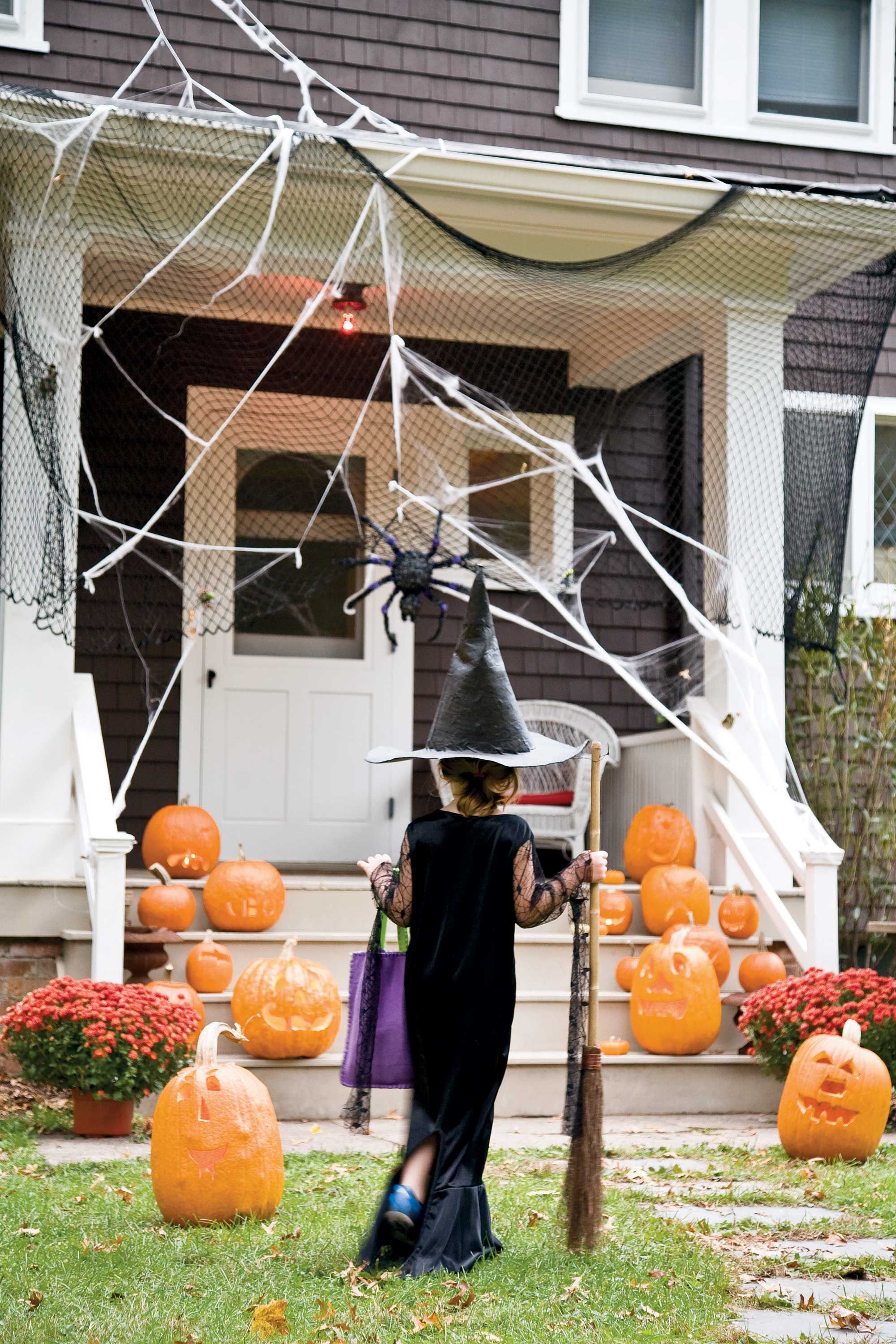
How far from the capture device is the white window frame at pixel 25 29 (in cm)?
763

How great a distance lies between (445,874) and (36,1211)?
1.62 m

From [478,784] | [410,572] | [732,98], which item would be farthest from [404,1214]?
[732,98]

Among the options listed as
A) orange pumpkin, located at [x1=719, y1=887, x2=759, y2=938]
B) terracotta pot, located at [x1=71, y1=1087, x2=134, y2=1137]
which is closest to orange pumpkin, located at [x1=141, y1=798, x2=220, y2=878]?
terracotta pot, located at [x1=71, y1=1087, x2=134, y2=1137]

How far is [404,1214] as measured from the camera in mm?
3529

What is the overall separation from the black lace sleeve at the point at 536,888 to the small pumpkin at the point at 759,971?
337cm

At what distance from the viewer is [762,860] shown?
7.30 meters

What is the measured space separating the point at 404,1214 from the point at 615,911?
3676 millimetres

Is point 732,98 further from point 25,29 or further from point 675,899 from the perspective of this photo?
point 675,899

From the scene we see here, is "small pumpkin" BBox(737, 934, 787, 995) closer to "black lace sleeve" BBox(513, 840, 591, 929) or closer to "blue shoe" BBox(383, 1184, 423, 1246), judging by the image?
"black lace sleeve" BBox(513, 840, 591, 929)

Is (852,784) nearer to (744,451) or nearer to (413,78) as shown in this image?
(744,451)

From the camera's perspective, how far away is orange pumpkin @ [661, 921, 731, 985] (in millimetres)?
6535

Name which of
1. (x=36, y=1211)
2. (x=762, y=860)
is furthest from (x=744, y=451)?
(x=36, y=1211)

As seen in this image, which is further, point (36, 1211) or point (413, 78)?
point (413, 78)

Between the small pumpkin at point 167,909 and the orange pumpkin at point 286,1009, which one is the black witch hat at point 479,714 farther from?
the small pumpkin at point 167,909
